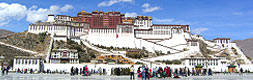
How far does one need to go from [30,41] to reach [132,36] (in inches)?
1251

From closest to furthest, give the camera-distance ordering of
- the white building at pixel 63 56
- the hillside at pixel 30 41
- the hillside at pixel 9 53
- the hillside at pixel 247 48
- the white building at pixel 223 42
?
the hillside at pixel 9 53 → the white building at pixel 63 56 → the hillside at pixel 30 41 → the white building at pixel 223 42 → the hillside at pixel 247 48

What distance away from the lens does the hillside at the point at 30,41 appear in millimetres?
60734

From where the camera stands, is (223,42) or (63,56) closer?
(63,56)

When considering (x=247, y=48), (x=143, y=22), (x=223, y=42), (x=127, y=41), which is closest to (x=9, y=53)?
(x=127, y=41)

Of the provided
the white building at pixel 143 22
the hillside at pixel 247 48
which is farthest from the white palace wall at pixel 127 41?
the hillside at pixel 247 48

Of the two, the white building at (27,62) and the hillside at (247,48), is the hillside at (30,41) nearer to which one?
the white building at (27,62)

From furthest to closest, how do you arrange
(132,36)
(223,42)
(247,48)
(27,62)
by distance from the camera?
1. (247,48)
2. (223,42)
3. (132,36)
4. (27,62)

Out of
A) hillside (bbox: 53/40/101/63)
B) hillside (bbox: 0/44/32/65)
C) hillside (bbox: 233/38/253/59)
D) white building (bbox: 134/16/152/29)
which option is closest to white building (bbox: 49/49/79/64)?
hillside (bbox: 53/40/101/63)

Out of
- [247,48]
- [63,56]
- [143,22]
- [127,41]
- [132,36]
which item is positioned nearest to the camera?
[63,56]

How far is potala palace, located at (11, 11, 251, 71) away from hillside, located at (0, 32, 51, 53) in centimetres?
301

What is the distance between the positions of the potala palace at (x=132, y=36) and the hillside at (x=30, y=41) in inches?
119

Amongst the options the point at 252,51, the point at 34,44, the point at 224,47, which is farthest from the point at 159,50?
the point at 252,51

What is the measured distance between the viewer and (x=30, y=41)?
65312 millimetres

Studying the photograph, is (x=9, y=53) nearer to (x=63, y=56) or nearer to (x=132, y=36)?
(x=63, y=56)
